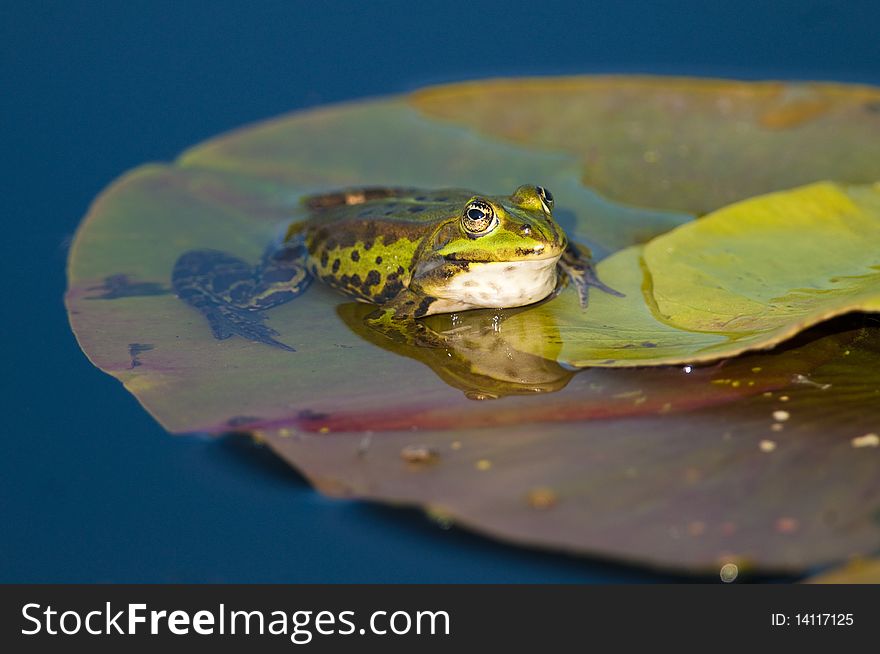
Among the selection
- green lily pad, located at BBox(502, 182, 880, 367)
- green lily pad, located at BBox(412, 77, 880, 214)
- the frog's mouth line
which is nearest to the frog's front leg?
the frog's mouth line

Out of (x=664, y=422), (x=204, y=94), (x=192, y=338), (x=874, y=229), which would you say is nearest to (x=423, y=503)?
(x=664, y=422)

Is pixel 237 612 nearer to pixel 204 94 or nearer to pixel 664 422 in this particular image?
pixel 664 422

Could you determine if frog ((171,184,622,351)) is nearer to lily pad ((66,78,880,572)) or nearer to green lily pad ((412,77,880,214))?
lily pad ((66,78,880,572))

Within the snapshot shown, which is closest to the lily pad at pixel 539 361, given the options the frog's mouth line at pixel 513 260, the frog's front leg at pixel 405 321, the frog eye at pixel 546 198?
the frog's front leg at pixel 405 321

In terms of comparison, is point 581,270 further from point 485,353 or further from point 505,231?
point 485,353

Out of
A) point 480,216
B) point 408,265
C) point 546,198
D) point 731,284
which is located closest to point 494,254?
point 480,216

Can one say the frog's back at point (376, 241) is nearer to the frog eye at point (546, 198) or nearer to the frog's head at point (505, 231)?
the frog's head at point (505, 231)

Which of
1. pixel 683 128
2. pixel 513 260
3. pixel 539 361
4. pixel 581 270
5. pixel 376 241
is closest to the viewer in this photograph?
pixel 539 361
